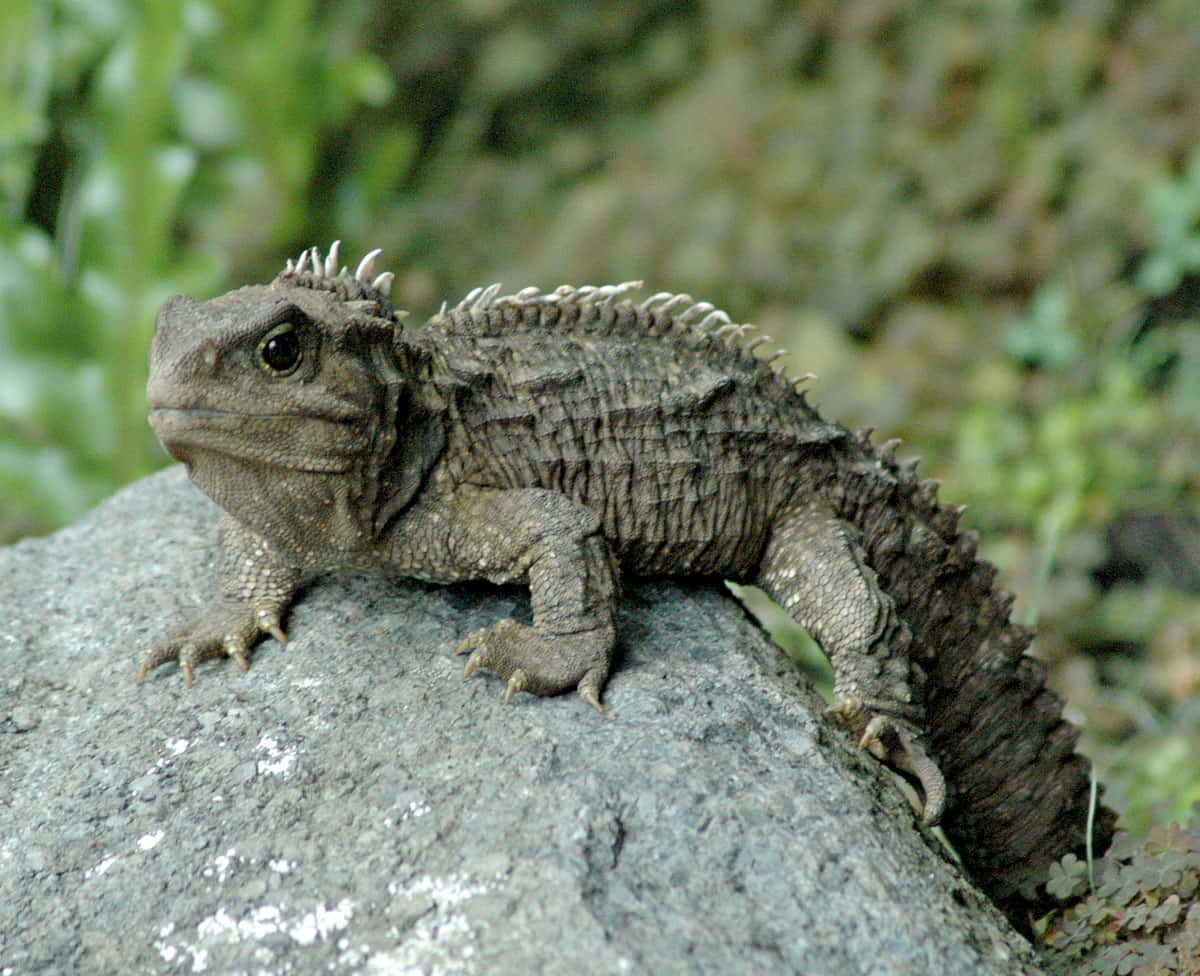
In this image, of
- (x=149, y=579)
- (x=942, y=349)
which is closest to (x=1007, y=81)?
(x=942, y=349)

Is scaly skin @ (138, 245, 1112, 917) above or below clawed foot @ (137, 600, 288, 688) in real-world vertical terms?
above

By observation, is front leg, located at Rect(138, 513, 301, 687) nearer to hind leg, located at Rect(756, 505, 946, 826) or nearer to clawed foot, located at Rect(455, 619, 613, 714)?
clawed foot, located at Rect(455, 619, 613, 714)

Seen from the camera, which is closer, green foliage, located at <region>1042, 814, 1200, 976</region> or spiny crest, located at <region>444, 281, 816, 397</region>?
green foliage, located at <region>1042, 814, 1200, 976</region>

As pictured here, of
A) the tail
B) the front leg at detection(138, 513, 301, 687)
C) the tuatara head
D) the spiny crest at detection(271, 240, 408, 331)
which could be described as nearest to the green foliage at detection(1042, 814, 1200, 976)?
the tail

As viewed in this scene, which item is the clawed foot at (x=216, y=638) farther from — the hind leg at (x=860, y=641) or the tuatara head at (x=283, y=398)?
the hind leg at (x=860, y=641)

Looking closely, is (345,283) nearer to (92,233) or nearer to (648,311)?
(648,311)

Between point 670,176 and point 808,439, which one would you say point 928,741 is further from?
point 670,176
